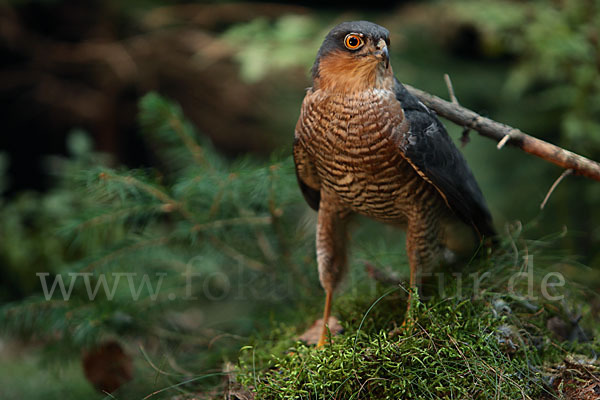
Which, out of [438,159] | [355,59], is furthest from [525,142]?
[355,59]

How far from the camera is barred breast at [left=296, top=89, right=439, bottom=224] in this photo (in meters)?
1.97

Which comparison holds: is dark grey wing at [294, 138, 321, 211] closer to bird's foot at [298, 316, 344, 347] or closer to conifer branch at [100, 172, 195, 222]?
bird's foot at [298, 316, 344, 347]

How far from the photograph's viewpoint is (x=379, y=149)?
6.48 feet

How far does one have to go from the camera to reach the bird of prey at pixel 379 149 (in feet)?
6.47

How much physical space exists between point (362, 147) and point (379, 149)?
66mm

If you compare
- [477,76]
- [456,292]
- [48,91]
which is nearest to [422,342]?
[456,292]

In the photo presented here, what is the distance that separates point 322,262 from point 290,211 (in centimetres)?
76

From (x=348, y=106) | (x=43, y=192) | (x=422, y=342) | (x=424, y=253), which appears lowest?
(x=43, y=192)

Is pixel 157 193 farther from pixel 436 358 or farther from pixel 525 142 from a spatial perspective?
pixel 525 142

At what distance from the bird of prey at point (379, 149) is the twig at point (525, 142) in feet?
0.30

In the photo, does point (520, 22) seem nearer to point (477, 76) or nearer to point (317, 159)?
point (477, 76)

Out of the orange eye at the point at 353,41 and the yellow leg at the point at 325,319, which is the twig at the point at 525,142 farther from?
the yellow leg at the point at 325,319

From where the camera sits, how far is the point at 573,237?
3629 millimetres

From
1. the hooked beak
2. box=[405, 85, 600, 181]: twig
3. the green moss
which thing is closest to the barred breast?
the hooked beak
